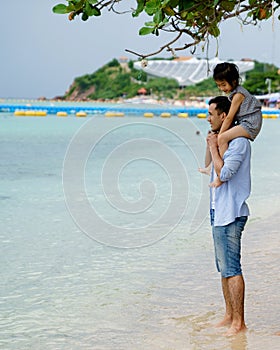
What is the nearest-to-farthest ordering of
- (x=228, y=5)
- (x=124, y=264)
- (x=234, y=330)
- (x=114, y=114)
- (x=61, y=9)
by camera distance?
(x=61, y=9) < (x=228, y=5) < (x=234, y=330) < (x=124, y=264) < (x=114, y=114)

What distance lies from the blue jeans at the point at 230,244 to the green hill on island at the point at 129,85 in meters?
62.8

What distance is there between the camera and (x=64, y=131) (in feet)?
93.8

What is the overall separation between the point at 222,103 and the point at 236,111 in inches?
3.9

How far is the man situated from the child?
4 cm

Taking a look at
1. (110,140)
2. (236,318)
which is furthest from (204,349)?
(110,140)

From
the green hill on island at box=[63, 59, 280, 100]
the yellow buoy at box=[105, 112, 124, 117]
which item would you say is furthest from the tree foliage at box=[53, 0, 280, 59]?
the green hill on island at box=[63, 59, 280, 100]

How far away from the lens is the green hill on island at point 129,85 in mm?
85756

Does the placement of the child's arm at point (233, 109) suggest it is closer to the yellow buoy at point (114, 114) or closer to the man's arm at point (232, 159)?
the man's arm at point (232, 159)

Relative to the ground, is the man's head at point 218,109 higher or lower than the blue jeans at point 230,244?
higher

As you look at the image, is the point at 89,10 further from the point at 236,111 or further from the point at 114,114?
the point at 114,114

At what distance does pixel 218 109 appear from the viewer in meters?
3.12

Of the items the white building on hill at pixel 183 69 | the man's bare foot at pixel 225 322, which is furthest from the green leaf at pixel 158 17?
the white building on hill at pixel 183 69

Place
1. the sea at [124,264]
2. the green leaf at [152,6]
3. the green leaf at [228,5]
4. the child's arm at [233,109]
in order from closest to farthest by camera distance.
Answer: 1. the green leaf at [152,6]
2. the child's arm at [233,109]
3. the green leaf at [228,5]
4. the sea at [124,264]

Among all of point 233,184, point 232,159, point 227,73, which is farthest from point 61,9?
point 233,184
